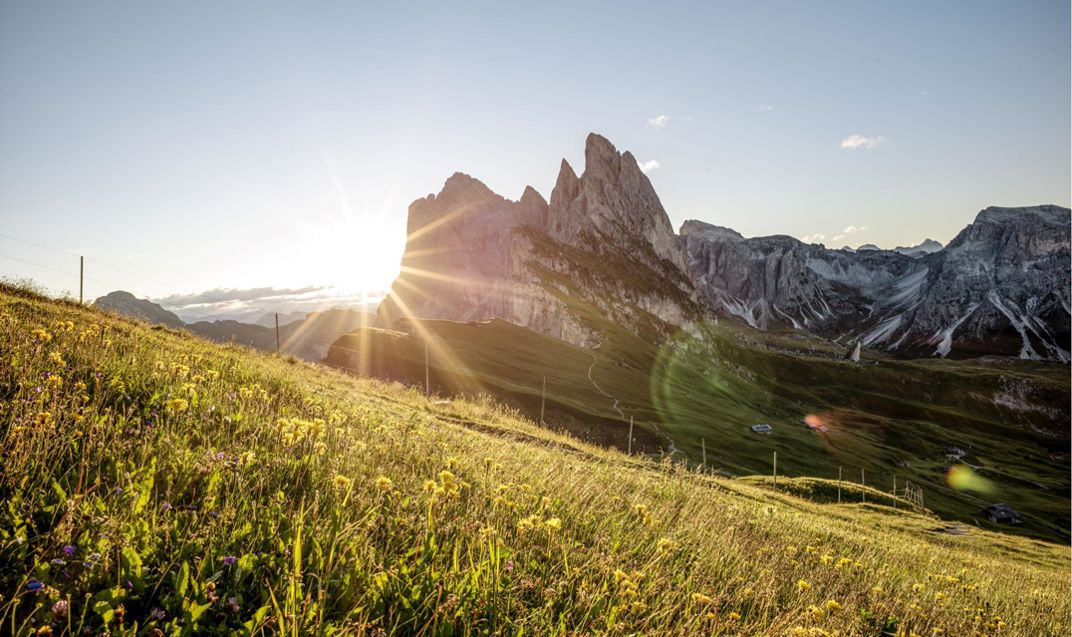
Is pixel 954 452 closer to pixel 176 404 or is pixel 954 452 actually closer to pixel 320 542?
pixel 320 542

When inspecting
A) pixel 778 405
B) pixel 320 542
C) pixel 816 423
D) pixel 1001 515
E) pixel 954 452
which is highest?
pixel 320 542

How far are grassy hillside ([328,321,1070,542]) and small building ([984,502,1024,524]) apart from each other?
4.26 feet

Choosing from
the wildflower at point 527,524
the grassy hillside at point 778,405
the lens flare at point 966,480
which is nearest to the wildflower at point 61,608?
the wildflower at point 527,524

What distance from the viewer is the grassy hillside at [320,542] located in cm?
259

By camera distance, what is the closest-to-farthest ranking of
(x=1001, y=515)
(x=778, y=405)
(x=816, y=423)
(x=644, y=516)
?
(x=644, y=516) < (x=1001, y=515) < (x=816, y=423) < (x=778, y=405)

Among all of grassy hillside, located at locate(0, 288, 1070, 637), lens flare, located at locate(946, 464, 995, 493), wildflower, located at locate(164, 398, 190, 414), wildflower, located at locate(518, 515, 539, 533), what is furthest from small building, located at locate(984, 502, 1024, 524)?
wildflower, located at locate(164, 398, 190, 414)

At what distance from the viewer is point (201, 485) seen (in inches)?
150

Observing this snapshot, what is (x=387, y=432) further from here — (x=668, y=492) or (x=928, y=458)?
(x=928, y=458)

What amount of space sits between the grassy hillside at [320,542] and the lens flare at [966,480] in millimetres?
108362

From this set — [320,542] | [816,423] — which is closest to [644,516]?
[320,542]

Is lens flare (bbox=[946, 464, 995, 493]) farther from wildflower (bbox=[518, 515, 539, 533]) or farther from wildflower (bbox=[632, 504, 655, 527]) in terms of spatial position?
wildflower (bbox=[518, 515, 539, 533])

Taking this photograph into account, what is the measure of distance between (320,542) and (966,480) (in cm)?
12338

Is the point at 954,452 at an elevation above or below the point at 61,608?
below

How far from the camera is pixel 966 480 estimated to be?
92.8 m
